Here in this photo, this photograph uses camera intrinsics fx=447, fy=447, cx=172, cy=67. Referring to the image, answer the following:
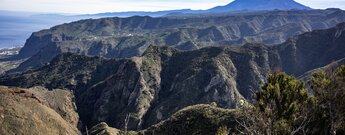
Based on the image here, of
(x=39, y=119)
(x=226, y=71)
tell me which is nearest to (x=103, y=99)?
(x=226, y=71)

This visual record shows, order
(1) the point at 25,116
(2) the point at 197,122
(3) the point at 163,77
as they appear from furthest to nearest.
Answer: (3) the point at 163,77 < (2) the point at 197,122 < (1) the point at 25,116

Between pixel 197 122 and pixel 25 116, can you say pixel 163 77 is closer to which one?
pixel 197 122

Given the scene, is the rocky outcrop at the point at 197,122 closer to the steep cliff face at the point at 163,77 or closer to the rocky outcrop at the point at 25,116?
the rocky outcrop at the point at 25,116

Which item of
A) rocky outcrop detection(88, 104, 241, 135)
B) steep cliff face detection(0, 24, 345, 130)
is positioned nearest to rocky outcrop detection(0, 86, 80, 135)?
rocky outcrop detection(88, 104, 241, 135)

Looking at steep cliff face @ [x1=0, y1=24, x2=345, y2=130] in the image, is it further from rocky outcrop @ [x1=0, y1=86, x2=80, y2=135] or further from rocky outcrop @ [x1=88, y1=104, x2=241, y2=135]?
rocky outcrop @ [x1=88, y1=104, x2=241, y2=135]

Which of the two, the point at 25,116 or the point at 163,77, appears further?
the point at 163,77

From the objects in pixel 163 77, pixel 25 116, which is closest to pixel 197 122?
pixel 25 116
